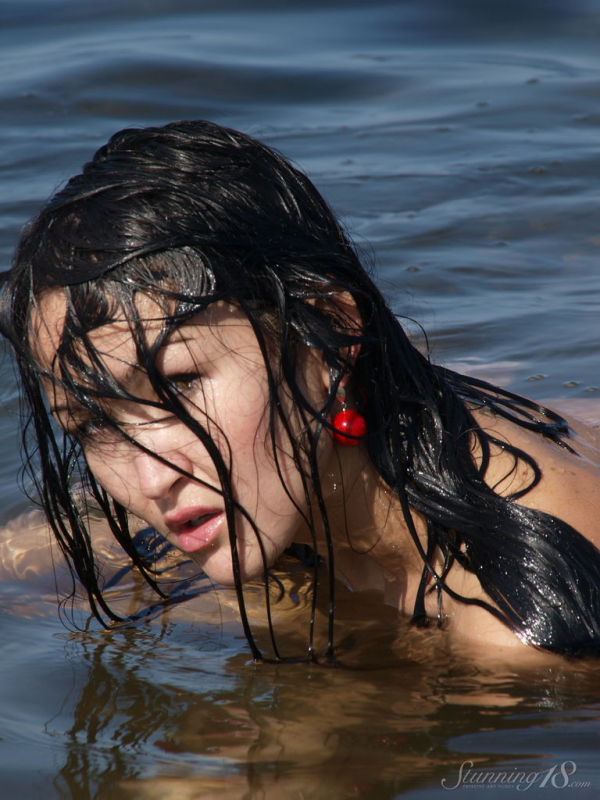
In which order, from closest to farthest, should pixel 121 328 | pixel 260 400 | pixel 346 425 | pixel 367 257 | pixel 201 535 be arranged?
pixel 121 328 → pixel 260 400 → pixel 201 535 → pixel 346 425 → pixel 367 257

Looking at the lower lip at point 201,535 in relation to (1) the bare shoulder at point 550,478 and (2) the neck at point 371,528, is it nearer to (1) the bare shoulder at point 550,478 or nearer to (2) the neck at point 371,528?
(2) the neck at point 371,528

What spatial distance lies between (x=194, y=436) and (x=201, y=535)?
0.26 m

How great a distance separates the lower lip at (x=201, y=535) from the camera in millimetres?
2234

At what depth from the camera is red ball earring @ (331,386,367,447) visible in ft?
7.67

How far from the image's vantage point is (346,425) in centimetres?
235

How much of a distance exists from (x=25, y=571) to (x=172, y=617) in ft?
1.82

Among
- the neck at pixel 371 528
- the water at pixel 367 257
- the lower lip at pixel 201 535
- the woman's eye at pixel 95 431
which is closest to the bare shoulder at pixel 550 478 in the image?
the neck at pixel 371 528

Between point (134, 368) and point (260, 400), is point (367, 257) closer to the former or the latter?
point (260, 400)

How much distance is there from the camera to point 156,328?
6.68 ft

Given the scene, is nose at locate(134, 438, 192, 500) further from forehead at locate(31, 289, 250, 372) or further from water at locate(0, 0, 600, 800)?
water at locate(0, 0, 600, 800)

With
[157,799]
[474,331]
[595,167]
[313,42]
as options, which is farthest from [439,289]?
[313,42]

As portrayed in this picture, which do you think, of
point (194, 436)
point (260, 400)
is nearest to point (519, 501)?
point (260, 400)

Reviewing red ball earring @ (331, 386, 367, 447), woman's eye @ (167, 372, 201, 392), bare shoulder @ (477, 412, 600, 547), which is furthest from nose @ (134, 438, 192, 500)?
bare shoulder @ (477, 412, 600, 547)

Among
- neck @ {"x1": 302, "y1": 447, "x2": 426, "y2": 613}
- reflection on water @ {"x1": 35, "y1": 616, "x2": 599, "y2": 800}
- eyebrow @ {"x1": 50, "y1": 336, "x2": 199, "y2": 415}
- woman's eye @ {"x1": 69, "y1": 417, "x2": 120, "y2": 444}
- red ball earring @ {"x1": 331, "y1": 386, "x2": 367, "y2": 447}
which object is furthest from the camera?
neck @ {"x1": 302, "y1": 447, "x2": 426, "y2": 613}
